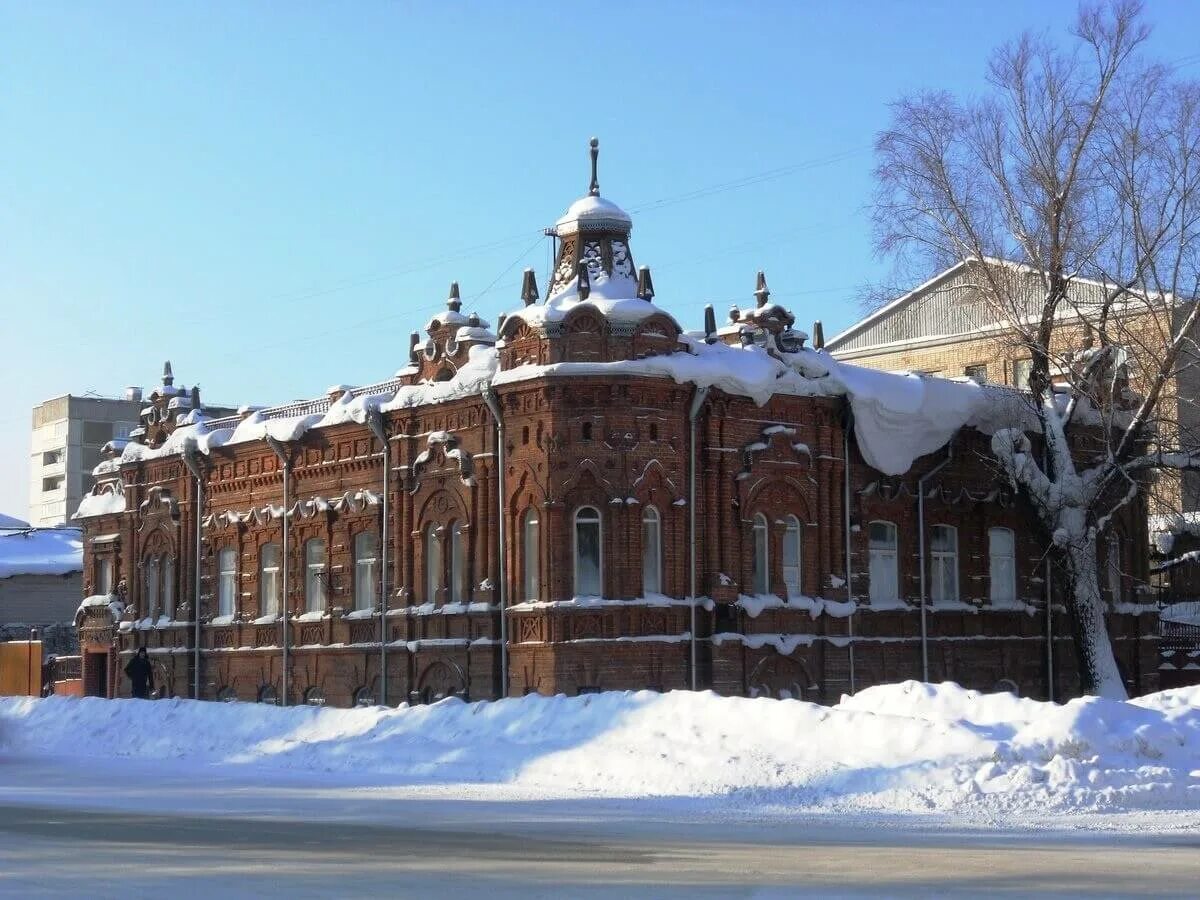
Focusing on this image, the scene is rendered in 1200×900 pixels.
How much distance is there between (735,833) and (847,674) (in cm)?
1675

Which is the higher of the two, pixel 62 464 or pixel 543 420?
pixel 62 464

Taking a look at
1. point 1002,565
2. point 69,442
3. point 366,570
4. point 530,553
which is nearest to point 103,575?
point 366,570

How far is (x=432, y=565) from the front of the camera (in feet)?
110

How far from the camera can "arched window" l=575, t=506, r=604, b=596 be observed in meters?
30.0

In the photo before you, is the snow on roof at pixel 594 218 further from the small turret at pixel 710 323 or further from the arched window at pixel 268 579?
the arched window at pixel 268 579

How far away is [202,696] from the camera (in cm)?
3981

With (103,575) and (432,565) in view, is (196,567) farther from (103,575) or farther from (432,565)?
(432,565)

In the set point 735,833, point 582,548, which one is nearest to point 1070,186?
point 582,548

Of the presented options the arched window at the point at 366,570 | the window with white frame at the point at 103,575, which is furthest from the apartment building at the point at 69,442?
the arched window at the point at 366,570

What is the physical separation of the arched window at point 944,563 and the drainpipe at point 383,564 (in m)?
10.6

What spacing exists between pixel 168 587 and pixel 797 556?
16525 millimetres

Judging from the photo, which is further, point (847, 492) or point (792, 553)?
point (847, 492)

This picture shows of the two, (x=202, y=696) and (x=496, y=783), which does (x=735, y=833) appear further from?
(x=202, y=696)

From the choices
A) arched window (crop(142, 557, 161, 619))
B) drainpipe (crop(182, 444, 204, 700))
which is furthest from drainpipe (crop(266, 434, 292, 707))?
arched window (crop(142, 557, 161, 619))
